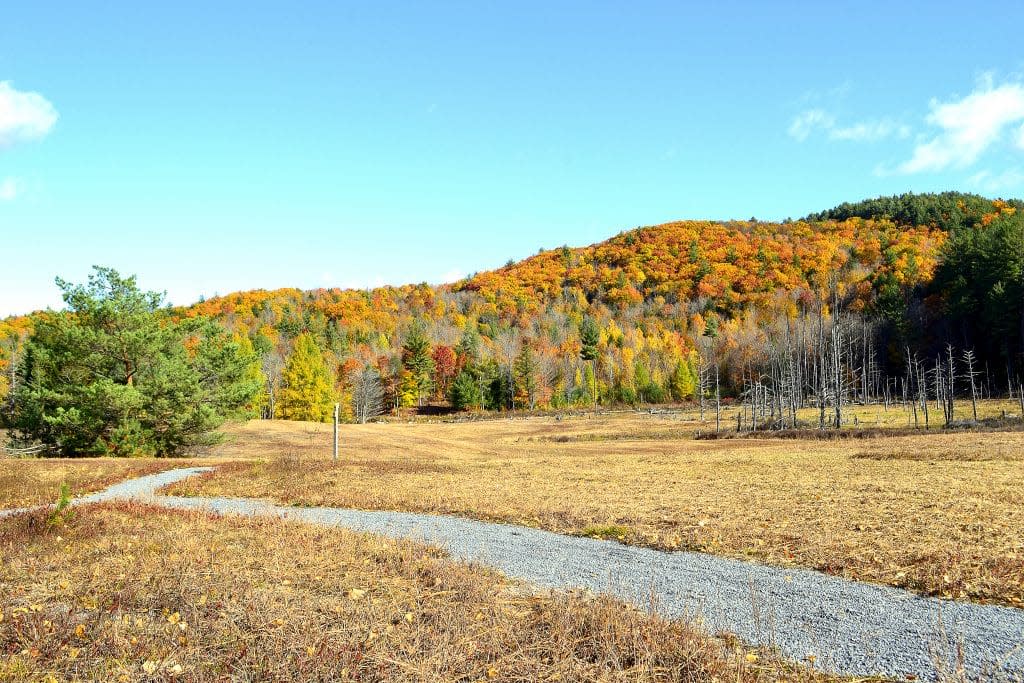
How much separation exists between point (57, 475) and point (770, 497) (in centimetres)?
2366

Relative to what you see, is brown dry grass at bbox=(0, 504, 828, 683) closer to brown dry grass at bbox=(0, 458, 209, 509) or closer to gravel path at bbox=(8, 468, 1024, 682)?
gravel path at bbox=(8, 468, 1024, 682)

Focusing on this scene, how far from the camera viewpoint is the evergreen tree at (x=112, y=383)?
1190 inches

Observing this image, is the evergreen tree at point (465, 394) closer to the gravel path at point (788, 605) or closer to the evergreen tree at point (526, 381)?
the evergreen tree at point (526, 381)

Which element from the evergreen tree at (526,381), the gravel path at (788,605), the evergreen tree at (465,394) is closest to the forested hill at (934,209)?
the evergreen tree at (526,381)

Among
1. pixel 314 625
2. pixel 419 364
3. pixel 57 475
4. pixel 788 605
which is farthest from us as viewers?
pixel 419 364

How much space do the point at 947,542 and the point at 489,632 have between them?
9.27 metres

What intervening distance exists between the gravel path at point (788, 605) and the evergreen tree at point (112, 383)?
74.8 ft

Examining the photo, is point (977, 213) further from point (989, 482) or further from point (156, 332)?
point (156, 332)

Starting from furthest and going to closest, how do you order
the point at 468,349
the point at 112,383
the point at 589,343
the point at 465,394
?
the point at 589,343
the point at 468,349
the point at 465,394
the point at 112,383

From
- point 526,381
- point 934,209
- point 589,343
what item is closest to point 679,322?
point 589,343

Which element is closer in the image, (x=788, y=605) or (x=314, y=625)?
(x=314, y=625)

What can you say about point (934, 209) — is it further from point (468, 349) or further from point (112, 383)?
point (112, 383)

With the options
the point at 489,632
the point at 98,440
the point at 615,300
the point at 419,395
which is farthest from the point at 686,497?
the point at 615,300

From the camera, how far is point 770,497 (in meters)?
17.5
